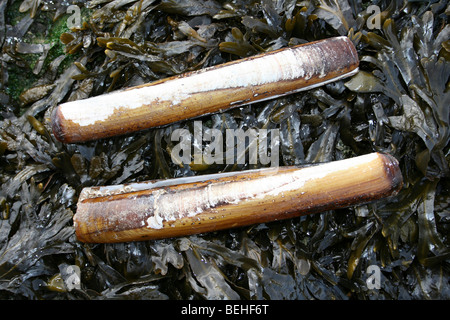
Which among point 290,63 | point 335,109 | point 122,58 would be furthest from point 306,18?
point 122,58

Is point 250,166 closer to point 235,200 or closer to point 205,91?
point 235,200

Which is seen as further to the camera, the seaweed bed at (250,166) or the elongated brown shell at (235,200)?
the seaweed bed at (250,166)

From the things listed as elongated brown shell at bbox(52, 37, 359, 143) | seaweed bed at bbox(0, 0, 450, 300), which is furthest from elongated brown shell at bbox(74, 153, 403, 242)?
elongated brown shell at bbox(52, 37, 359, 143)

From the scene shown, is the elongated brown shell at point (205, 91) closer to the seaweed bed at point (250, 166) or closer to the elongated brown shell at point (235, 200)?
the seaweed bed at point (250, 166)

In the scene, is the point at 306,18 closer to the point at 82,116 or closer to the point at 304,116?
the point at 304,116

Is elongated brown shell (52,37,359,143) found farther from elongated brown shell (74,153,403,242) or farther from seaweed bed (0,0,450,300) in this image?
elongated brown shell (74,153,403,242)

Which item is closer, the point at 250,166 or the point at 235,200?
the point at 235,200

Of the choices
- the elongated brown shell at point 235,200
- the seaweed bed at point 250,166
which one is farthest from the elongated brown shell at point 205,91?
the elongated brown shell at point 235,200

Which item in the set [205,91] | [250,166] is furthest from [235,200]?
[205,91]
